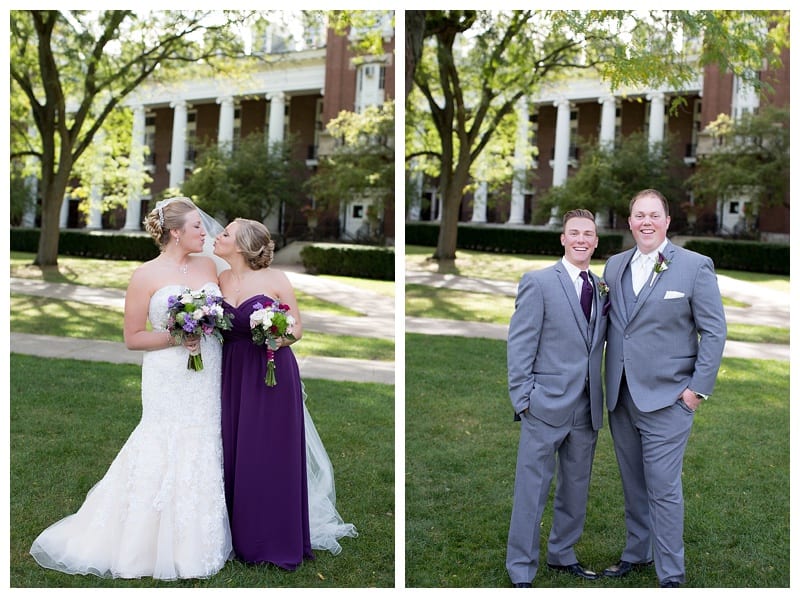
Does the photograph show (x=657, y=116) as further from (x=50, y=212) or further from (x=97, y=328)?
(x=97, y=328)

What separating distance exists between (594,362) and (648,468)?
0.48 metres

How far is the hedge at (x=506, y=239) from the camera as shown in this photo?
2462 cm

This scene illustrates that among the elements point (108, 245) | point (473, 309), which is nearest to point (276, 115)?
point (108, 245)

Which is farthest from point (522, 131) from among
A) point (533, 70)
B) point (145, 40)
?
point (145, 40)

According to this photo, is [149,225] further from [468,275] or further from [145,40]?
[145,40]

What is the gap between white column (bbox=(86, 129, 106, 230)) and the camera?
77.3ft

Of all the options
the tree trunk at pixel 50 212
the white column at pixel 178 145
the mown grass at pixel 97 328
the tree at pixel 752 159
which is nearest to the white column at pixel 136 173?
the white column at pixel 178 145

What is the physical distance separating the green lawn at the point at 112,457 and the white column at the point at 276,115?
24.1m

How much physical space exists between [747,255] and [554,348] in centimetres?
2005

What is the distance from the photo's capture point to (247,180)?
2692 centimetres

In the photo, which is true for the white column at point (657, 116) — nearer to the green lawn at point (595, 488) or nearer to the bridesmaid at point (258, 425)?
the green lawn at point (595, 488)

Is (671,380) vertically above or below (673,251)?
below

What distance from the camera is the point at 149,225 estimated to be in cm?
369

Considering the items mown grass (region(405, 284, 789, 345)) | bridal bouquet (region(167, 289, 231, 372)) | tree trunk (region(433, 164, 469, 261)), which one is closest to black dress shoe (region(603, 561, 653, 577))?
bridal bouquet (region(167, 289, 231, 372))
